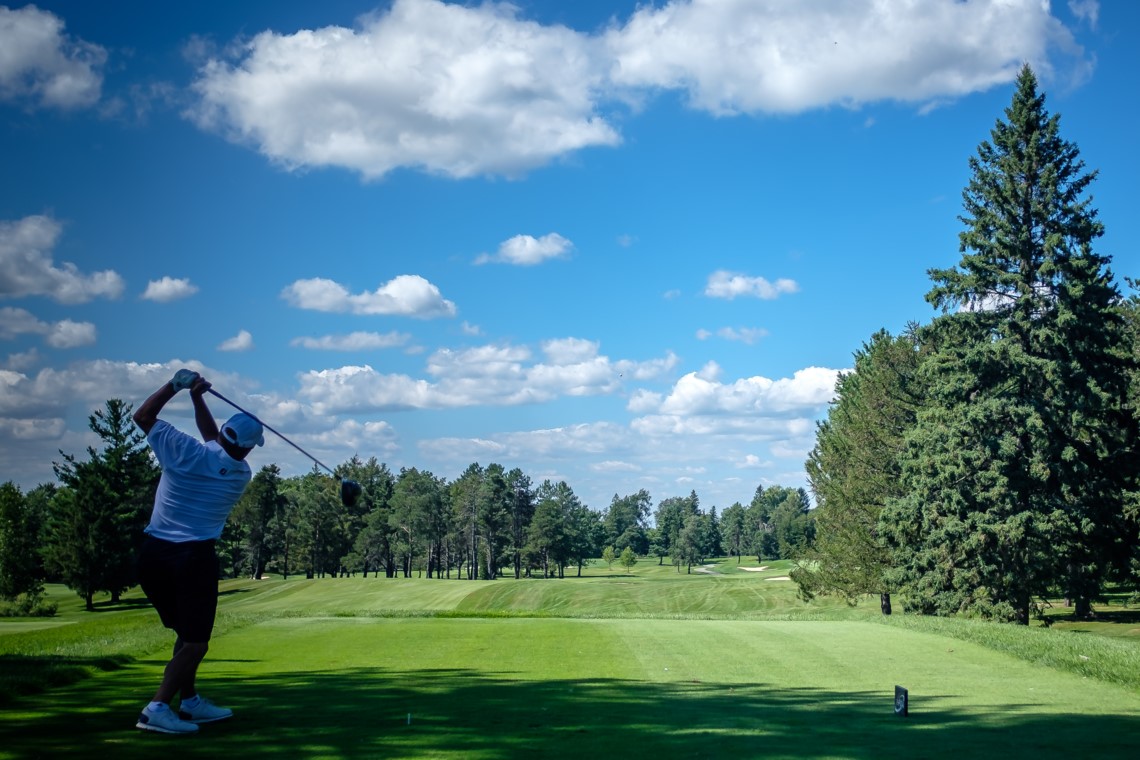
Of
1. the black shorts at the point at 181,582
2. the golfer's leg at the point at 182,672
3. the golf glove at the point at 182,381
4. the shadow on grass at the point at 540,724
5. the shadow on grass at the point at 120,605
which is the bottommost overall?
the shadow on grass at the point at 120,605

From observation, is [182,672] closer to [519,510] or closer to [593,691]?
[593,691]

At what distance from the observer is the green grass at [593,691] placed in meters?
6.40

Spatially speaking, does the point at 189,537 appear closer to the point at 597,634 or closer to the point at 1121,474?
the point at 597,634

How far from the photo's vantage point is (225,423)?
23.2ft

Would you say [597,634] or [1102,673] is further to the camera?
[597,634]

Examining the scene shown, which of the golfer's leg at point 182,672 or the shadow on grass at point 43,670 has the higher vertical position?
the golfer's leg at point 182,672

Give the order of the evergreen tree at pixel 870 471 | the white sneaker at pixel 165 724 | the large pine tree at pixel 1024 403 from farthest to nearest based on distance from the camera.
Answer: the evergreen tree at pixel 870 471, the large pine tree at pixel 1024 403, the white sneaker at pixel 165 724

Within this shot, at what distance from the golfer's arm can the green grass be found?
235cm

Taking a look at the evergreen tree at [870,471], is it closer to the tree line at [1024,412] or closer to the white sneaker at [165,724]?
the tree line at [1024,412]

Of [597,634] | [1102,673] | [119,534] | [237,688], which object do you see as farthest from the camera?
[119,534]

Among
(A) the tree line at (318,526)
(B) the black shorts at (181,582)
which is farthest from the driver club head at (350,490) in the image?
(A) the tree line at (318,526)

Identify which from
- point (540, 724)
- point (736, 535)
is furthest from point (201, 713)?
point (736, 535)

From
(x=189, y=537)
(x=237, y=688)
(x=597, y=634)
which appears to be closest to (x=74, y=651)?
(x=237, y=688)

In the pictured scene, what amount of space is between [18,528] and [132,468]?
31.3ft
